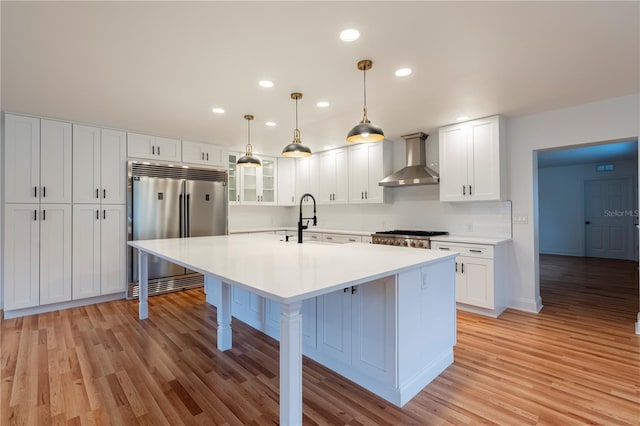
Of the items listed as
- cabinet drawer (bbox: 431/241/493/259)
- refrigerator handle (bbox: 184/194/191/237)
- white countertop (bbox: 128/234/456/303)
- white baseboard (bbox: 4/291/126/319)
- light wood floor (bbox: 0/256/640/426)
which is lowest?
light wood floor (bbox: 0/256/640/426)

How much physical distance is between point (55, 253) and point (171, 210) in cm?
142

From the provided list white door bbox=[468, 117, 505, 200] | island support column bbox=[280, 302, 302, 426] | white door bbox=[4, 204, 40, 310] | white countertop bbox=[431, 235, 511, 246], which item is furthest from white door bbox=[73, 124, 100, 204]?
white door bbox=[468, 117, 505, 200]

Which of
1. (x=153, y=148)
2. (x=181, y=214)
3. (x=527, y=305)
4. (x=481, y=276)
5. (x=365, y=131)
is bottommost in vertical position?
(x=527, y=305)

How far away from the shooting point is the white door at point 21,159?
355 cm

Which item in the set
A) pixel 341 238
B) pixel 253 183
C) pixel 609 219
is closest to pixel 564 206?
pixel 609 219

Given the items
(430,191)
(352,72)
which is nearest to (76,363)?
(352,72)

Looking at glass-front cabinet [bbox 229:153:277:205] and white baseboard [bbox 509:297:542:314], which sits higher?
glass-front cabinet [bbox 229:153:277:205]

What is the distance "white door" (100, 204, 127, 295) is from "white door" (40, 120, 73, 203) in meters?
0.49

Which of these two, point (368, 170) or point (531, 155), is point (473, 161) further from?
point (368, 170)

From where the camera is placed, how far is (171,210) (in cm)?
466

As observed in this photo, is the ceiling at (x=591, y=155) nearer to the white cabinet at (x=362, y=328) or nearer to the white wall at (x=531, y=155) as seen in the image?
the white wall at (x=531, y=155)

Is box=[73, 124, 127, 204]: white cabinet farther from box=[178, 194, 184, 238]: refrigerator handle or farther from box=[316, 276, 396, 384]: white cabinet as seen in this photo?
box=[316, 276, 396, 384]: white cabinet

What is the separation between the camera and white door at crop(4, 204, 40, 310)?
356cm

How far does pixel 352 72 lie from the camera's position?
2.54 meters
